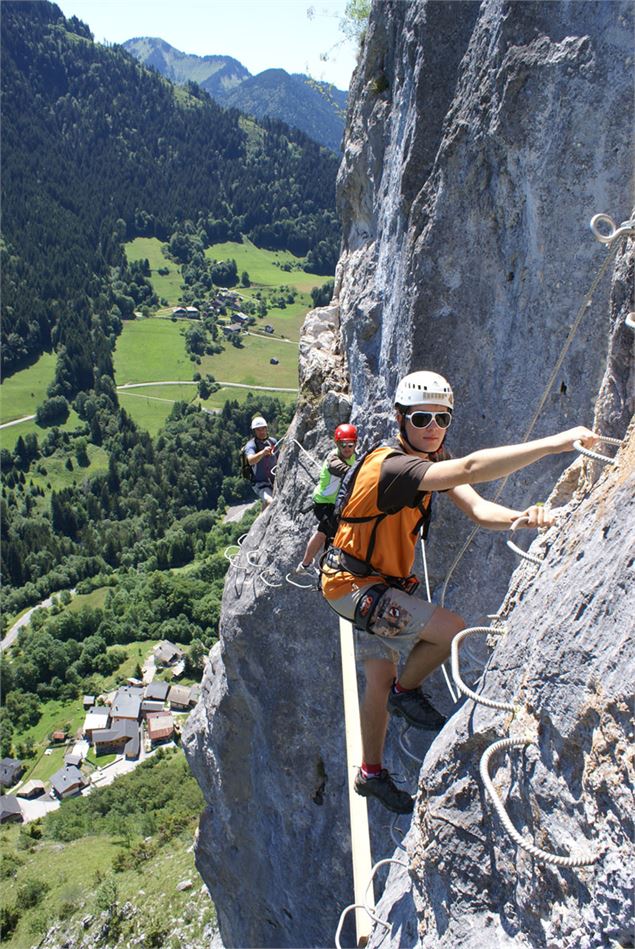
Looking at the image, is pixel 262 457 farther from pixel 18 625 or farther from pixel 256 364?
pixel 256 364

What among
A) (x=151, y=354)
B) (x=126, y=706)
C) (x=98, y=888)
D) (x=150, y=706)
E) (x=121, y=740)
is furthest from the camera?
(x=151, y=354)

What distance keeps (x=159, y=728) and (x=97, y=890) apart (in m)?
43.9

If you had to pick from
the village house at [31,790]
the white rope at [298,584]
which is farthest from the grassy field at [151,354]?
the white rope at [298,584]

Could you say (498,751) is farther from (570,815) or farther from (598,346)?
(598,346)

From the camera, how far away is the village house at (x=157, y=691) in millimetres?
78438

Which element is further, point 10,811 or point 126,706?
Result: point 126,706

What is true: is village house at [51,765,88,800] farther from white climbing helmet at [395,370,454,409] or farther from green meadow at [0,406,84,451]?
green meadow at [0,406,84,451]

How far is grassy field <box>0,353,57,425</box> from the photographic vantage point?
142 m

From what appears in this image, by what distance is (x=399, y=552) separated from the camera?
5742 millimetres

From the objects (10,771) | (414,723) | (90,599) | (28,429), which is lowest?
(90,599)

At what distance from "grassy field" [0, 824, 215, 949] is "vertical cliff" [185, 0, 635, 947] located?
9.05 meters

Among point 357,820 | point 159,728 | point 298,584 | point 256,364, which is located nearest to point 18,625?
point 159,728

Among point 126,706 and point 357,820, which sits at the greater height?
point 357,820

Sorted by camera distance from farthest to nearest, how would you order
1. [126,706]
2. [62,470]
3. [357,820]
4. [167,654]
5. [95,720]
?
[62,470] → [167,654] → [95,720] → [126,706] → [357,820]
